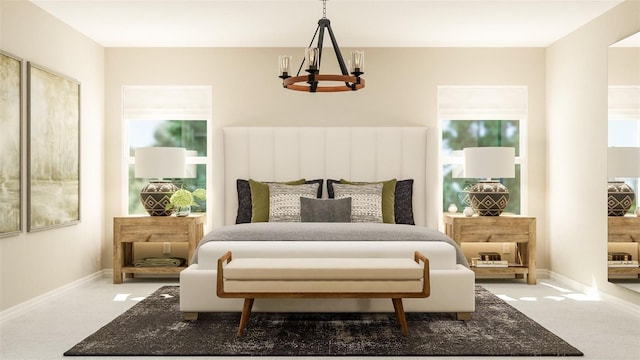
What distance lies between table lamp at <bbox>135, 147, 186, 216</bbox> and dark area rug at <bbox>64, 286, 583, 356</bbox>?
5.02 ft

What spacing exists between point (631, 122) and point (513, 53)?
2.07 m

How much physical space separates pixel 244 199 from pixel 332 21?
1.89 m

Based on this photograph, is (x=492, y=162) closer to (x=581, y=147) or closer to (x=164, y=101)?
(x=581, y=147)

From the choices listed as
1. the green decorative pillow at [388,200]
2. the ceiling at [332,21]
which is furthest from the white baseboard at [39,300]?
the green decorative pillow at [388,200]

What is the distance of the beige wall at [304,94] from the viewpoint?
5840 millimetres

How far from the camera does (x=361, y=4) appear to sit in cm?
447

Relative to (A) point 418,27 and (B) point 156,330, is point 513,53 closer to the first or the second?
(A) point 418,27

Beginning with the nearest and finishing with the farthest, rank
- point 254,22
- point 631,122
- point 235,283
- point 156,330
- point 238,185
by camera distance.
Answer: point 235,283 → point 156,330 → point 631,122 → point 254,22 → point 238,185

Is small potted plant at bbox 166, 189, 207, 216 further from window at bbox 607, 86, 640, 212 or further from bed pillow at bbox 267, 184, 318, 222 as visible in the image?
window at bbox 607, 86, 640, 212

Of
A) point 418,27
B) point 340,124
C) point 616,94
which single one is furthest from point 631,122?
point 340,124

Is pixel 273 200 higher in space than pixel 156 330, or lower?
higher

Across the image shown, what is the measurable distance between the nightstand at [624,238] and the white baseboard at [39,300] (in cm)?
458

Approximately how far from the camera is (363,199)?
504 centimetres

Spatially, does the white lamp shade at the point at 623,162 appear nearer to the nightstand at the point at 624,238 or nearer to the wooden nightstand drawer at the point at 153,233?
the nightstand at the point at 624,238
